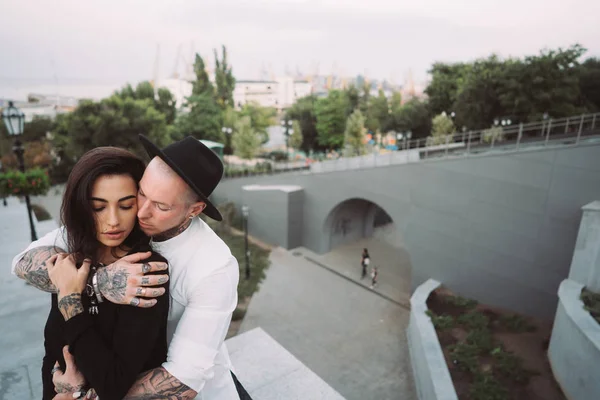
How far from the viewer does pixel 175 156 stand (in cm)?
170

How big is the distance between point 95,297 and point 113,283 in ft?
0.58

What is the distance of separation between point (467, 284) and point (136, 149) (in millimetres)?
27273

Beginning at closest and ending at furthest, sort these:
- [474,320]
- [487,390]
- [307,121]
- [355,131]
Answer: [487,390]
[474,320]
[355,131]
[307,121]

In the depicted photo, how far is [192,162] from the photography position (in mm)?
1715

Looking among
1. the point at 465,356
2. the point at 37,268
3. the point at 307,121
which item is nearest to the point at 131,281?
the point at 37,268

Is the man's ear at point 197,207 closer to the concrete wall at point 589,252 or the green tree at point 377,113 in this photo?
the concrete wall at point 589,252

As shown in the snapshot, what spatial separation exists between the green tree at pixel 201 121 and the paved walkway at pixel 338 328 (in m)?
27.6

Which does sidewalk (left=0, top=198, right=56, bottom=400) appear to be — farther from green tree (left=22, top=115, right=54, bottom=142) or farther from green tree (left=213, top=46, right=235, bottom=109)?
green tree (left=213, top=46, right=235, bottom=109)

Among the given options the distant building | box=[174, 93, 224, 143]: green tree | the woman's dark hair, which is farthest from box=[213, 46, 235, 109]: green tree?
the distant building

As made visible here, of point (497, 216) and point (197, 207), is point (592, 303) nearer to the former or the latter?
point (497, 216)

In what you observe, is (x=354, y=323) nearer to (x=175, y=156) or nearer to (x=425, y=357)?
(x=425, y=357)

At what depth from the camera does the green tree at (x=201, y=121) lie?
39062 millimetres

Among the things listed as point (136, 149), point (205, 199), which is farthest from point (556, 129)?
point (136, 149)

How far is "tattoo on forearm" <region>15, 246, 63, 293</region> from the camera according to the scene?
1803mm
